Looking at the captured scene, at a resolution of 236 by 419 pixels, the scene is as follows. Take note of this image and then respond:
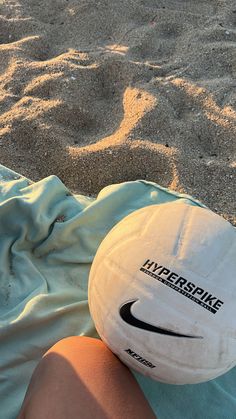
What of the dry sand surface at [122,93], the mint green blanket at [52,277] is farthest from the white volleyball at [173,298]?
the dry sand surface at [122,93]

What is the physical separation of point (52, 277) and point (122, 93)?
3.98 feet

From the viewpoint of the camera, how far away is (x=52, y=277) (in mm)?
1935

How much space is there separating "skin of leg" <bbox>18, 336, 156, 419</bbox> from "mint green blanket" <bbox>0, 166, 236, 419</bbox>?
23 cm

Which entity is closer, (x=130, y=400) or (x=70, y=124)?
(x=130, y=400)

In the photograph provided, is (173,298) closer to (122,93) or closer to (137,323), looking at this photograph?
(137,323)

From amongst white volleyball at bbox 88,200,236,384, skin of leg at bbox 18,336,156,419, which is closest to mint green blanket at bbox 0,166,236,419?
skin of leg at bbox 18,336,156,419

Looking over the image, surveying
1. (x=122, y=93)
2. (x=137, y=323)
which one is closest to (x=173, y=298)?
(x=137, y=323)

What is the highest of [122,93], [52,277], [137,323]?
[137,323]

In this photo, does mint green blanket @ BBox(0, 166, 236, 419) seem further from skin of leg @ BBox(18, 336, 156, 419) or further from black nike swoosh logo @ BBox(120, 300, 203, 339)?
black nike swoosh logo @ BBox(120, 300, 203, 339)

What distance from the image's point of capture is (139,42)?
3.06 m

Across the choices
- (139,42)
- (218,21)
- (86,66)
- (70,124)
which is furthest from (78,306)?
(218,21)

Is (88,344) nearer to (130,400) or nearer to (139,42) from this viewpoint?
(130,400)

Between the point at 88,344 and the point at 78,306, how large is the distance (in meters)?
0.34

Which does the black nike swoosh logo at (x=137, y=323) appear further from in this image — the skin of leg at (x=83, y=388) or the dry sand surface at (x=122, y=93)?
the dry sand surface at (x=122, y=93)
